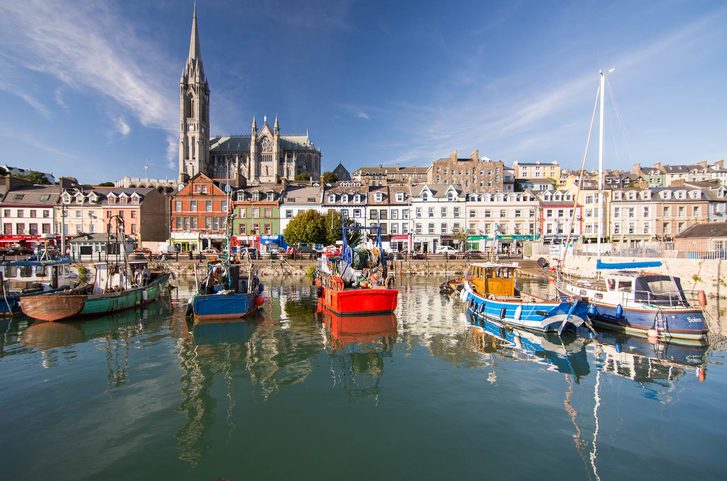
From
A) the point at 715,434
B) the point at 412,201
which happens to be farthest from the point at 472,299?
the point at 412,201

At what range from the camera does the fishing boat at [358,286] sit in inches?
890

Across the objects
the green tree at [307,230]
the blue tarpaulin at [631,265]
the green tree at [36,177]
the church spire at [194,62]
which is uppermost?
the church spire at [194,62]

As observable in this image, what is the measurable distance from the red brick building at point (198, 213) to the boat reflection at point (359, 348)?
1735 inches

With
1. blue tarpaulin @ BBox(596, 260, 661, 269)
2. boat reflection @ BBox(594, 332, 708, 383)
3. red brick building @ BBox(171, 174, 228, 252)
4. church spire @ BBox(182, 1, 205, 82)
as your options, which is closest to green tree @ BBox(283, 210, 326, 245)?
red brick building @ BBox(171, 174, 228, 252)

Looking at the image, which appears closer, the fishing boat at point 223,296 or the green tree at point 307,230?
the fishing boat at point 223,296

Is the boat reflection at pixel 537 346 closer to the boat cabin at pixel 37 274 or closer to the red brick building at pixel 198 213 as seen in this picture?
the boat cabin at pixel 37 274

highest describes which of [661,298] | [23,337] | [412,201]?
[412,201]

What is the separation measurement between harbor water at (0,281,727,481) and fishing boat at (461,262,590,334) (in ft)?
3.15

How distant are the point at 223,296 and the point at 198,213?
46.9 metres

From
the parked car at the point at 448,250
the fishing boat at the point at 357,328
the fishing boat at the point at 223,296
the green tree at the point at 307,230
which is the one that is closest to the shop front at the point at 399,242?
the parked car at the point at 448,250

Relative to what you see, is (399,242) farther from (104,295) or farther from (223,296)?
(104,295)

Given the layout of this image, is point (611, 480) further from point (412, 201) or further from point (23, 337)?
point (412, 201)

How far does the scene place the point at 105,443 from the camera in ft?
30.4

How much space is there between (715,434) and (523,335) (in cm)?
987
